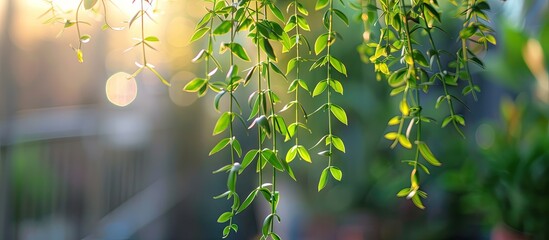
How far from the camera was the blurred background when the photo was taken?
193 centimetres

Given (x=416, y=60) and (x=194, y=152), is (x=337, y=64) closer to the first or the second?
(x=416, y=60)

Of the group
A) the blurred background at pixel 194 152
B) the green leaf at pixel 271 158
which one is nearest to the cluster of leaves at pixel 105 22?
the green leaf at pixel 271 158

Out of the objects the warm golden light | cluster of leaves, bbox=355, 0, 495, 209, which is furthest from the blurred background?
cluster of leaves, bbox=355, 0, 495, 209

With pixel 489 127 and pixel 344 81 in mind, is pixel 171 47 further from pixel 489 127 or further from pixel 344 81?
pixel 489 127

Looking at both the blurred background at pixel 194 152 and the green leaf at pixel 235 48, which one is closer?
the green leaf at pixel 235 48

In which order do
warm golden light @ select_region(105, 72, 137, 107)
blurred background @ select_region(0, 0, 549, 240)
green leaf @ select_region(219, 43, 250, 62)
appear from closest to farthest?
green leaf @ select_region(219, 43, 250, 62) → blurred background @ select_region(0, 0, 549, 240) → warm golden light @ select_region(105, 72, 137, 107)

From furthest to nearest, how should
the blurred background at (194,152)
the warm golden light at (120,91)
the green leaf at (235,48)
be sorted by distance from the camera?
the warm golden light at (120,91) → the blurred background at (194,152) → the green leaf at (235,48)

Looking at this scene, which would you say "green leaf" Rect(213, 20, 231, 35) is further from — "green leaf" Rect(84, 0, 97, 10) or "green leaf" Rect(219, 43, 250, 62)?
"green leaf" Rect(84, 0, 97, 10)

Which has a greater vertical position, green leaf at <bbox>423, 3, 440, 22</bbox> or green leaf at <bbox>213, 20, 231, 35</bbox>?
green leaf at <bbox>423, 3, 440, 22</bbox>

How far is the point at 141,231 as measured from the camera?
10.2ft

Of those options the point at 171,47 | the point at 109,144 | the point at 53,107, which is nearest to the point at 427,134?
the point at 171,47

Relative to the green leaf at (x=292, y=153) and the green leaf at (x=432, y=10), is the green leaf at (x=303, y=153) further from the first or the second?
the green leaf at (x=432, y=10)

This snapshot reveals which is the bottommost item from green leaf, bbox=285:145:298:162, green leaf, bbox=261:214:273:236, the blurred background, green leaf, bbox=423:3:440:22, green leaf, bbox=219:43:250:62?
the blurred background

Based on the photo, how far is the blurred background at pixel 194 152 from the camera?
75.9 inches
